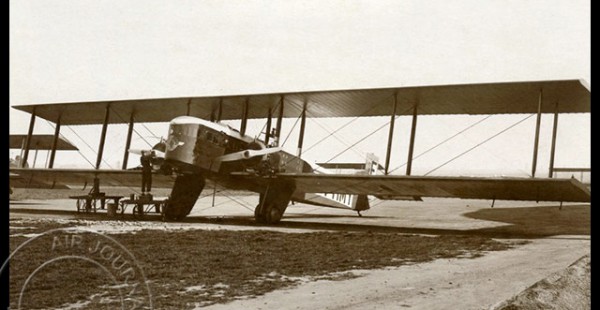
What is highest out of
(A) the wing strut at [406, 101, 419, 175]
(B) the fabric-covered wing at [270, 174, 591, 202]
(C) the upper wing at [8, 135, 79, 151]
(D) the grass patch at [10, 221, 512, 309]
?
(A) the wing strut at [406, 101, 419, 175]

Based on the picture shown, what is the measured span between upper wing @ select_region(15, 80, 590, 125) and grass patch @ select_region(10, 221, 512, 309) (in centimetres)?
511

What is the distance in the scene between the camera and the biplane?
53.8 ft

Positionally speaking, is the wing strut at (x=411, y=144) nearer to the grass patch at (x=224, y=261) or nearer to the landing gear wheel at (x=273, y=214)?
the grass patch at (x=224, y=261)

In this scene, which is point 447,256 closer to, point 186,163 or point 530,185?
point 530,185

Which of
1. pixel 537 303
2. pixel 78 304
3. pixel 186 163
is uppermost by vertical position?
pixel 186 163

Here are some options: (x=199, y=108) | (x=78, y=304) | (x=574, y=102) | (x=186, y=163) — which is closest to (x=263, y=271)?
(x=78, y=304)

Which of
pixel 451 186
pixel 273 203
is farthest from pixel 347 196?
pixel 451 186

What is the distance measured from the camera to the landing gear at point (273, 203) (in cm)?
1911

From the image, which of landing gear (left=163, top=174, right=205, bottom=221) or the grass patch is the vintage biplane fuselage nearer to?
landing gear (left=163, top=174, right=205, bottom=221)

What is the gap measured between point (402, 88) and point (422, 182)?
10.3 feet

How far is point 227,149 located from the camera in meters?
18.5

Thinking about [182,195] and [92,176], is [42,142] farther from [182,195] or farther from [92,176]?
[182,195]

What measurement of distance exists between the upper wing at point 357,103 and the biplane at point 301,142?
3 cm

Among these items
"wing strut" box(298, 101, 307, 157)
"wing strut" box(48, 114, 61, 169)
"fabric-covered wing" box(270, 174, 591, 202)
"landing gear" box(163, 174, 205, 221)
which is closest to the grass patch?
"fabric-covered wing" box(270, 174, 591, 202)
